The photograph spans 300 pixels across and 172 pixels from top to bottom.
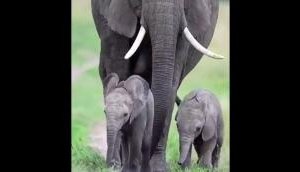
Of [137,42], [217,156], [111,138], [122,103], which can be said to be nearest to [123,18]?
[137,42]

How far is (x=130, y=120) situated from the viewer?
16.0ft

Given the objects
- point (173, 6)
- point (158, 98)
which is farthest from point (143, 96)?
point (173, 6)

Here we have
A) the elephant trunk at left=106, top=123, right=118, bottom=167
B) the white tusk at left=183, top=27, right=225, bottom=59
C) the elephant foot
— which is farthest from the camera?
the elephant foot

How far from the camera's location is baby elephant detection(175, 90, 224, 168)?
5.16 m

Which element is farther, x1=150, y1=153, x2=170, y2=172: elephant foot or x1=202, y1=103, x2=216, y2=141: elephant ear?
x1=202, y1=103, x2=216, y2=141: elephant ear

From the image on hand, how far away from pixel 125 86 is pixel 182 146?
40 centimetres

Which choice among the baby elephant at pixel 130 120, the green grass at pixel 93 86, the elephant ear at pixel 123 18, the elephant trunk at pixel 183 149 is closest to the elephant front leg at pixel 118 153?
the baby elephant at pixel 130 120

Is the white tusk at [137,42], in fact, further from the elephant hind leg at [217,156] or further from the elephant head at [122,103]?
the elephant hind leg at [217,156]

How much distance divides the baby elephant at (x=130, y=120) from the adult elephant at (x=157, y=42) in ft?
0.13

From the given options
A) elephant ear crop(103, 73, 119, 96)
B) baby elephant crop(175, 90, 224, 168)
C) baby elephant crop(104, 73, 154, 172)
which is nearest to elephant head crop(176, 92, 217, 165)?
baby elephant crop(175, 90, 224, 168)

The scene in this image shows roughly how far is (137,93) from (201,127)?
42cm

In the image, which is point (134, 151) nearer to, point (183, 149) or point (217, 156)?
point (183, 149)

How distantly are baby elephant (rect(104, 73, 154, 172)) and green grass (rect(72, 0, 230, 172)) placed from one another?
167 mm

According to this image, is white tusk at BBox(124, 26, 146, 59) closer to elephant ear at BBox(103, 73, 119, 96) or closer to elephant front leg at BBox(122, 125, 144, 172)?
elephant ear at BBox(103, 73, 119, 96)
